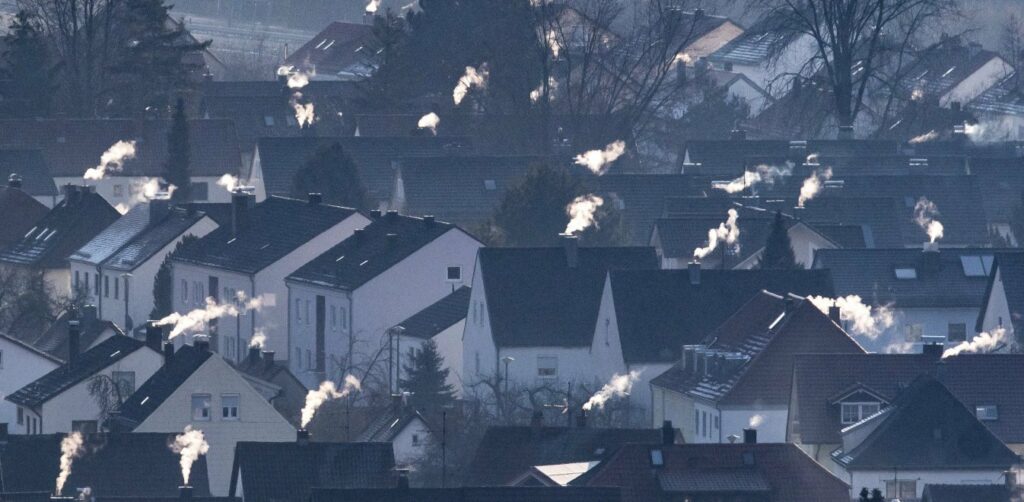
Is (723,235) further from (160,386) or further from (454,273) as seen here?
(160,386)

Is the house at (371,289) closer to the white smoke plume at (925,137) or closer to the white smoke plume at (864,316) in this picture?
the white smoke plume at (864,316)

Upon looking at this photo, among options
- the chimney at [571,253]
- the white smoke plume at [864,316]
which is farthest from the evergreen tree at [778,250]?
the chimney at [571,253]

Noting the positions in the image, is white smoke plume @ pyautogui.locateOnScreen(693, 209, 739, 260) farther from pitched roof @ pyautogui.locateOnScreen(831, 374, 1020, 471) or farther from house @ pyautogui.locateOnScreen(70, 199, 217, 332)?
pitched roof @ pyautogui.locateOnScreen(831, 374, 1020, 471)

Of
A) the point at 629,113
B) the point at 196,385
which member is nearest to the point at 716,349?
the point at 196,385

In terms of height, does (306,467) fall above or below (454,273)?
below

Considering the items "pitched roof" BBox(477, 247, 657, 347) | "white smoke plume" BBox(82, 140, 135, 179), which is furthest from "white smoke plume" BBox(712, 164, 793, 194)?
"pitched roof" BBox(477, 247, 657, 347)

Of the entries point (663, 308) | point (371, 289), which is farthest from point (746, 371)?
point (371, 289)

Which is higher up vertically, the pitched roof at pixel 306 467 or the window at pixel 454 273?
the window at pixel 454 273
